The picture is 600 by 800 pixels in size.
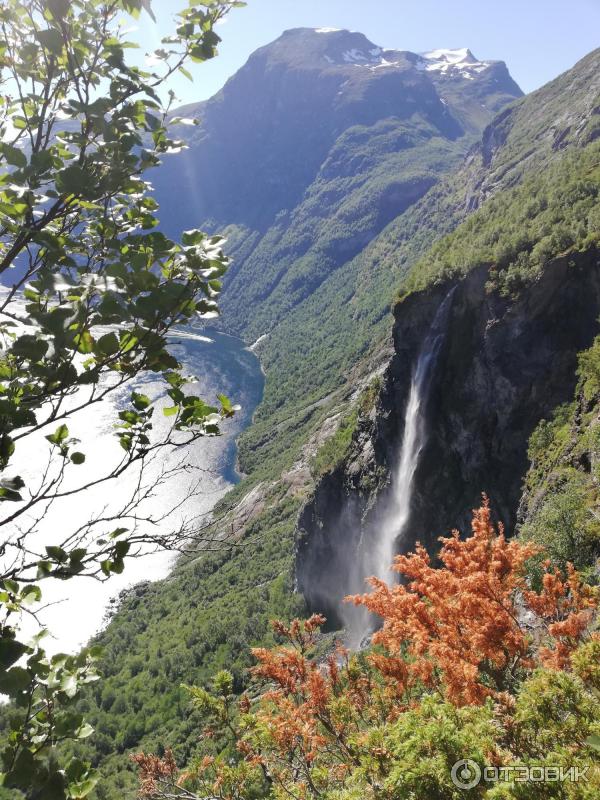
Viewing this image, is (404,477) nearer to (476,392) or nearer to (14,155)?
(476,392)

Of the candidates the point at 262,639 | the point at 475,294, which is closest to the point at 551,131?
the point at 475,294

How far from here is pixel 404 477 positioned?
43.3 meters

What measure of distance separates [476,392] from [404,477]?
10.4 metres

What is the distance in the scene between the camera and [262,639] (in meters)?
68.3

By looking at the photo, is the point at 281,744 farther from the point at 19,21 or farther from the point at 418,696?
the point at 19,21

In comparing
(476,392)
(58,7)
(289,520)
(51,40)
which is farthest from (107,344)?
(289,520)

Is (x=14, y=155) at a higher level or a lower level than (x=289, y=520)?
lower

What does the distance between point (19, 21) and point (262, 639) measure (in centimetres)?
7415

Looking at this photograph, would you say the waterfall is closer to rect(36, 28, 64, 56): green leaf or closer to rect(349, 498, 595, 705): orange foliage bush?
rect(349, 498, 595, 705): orange foliage bush

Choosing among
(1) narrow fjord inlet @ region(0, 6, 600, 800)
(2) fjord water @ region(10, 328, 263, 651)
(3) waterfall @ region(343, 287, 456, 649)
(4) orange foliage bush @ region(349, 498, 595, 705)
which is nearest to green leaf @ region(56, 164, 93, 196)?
(1) narrow fjord inlet @ region(0, 6, 600, 800)

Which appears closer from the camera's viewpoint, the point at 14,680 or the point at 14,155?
the point at 14,680

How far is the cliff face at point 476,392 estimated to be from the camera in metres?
31.3

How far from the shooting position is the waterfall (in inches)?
1598

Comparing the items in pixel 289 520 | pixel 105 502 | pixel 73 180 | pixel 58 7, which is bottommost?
pixel 73 180
